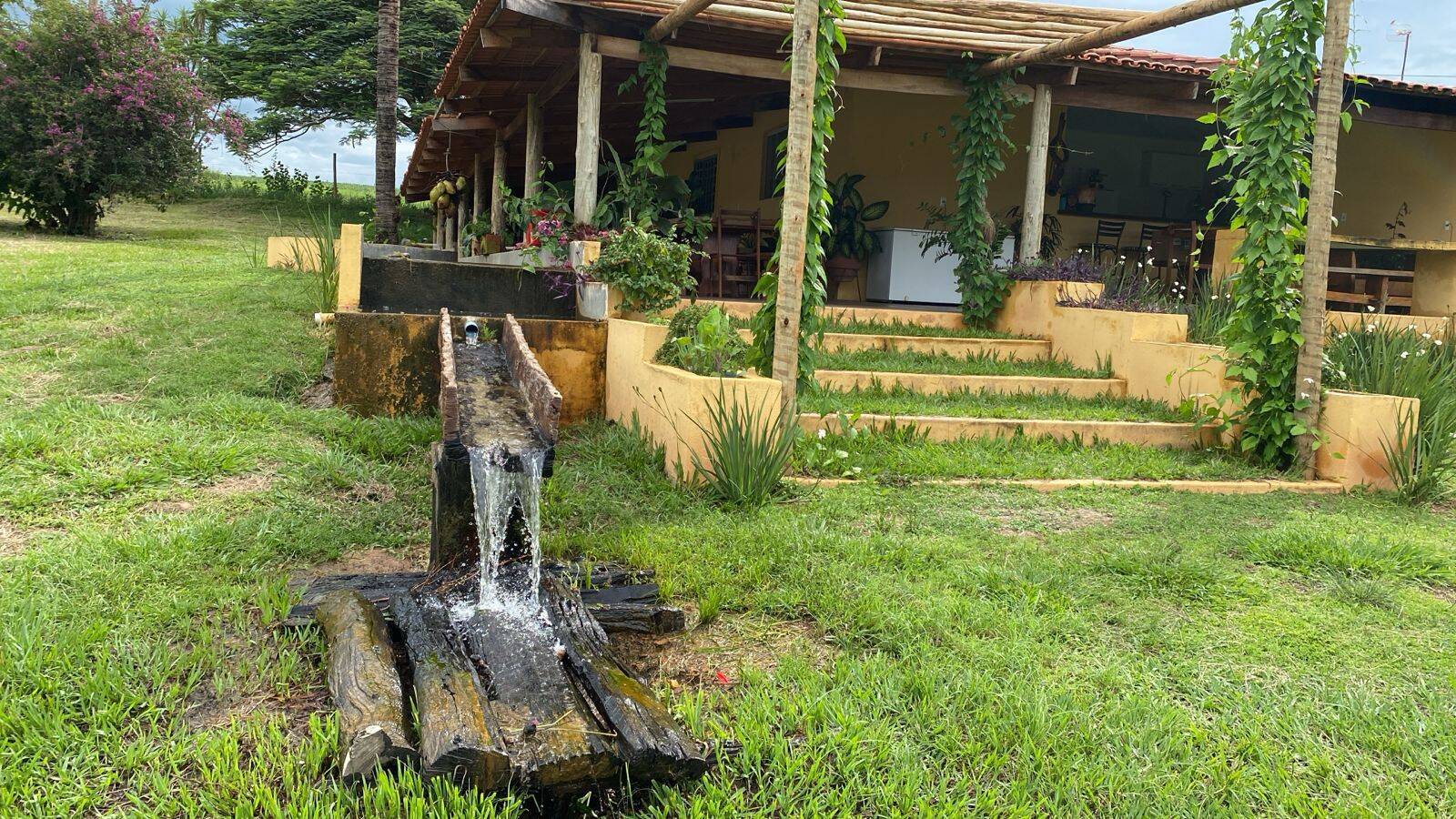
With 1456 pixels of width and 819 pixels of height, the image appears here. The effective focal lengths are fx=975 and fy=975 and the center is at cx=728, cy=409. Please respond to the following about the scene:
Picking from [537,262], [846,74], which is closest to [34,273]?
[537,262]

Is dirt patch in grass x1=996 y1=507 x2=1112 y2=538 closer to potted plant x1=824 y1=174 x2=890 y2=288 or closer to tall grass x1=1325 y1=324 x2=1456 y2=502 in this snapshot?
tall grass x1=1325 y1=324 x2=1456 y2=502

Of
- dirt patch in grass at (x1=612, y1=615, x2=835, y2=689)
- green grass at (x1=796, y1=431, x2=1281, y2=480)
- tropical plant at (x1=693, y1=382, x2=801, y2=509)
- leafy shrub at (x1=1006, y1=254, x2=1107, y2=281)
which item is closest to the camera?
dirt patch in grass at (x1=612, y1=615, x2=835, y2=689)

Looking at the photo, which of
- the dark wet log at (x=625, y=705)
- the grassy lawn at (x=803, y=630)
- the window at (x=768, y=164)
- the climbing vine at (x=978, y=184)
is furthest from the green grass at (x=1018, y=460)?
the window at (x=768, y=164)

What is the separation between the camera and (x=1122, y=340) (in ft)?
24.4

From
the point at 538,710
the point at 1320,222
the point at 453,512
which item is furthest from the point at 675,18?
the point at 538,710

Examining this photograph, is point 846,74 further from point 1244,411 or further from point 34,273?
point 34,273

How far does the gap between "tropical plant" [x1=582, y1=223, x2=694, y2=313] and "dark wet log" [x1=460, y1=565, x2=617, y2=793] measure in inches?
137

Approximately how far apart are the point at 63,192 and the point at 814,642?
1641 centimetres

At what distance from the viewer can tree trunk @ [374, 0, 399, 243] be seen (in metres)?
12.6

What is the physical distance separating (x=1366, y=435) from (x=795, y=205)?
3673 millimetres

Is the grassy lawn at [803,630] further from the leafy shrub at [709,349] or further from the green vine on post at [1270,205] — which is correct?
the green vine on post at [1270,205]

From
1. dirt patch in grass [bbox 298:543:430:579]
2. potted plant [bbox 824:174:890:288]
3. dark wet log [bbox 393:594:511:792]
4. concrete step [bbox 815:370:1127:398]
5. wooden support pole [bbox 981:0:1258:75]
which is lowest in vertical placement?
dark wet log [bbox 393:594:511:792]

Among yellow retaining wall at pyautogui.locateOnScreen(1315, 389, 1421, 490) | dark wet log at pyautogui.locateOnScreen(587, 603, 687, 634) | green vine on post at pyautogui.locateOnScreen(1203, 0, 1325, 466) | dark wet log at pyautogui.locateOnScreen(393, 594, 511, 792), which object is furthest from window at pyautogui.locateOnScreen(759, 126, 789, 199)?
dark wet log at pyautogui.locateOnScreen(393, 594, 511, 792)

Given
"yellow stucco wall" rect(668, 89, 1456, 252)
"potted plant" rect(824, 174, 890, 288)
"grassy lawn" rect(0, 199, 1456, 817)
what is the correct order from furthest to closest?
"yellow stucco wall" rect(668, 89, 1456, 252)
"potted plant" rect(824, 174, 890, 288)
"grassy lawn" rect(0, 199, 1456, 817)
